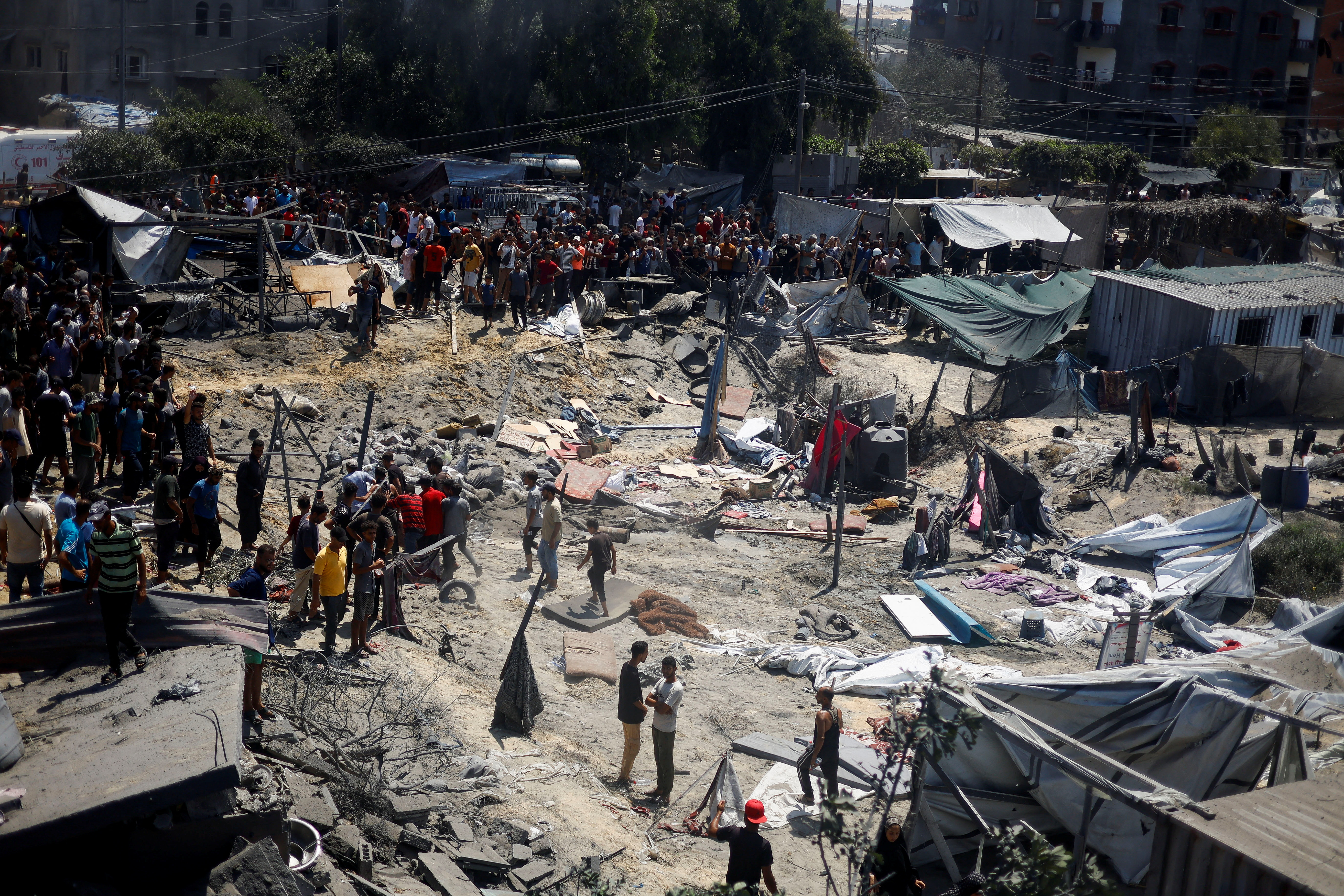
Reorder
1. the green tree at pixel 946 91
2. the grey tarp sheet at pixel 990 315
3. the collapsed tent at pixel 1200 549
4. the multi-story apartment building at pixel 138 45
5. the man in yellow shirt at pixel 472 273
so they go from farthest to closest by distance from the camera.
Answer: the green tree at pixel 946 91 < the multi-story apartment building at pixel 138 45 < the grey tarp sheet at pixel 990 315 < the man in yellow shirt at pixel 472 273 < the collapsed tent at pixel 1200 549

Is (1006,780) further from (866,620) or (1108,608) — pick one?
(1108,608)

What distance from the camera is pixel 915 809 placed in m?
7.39

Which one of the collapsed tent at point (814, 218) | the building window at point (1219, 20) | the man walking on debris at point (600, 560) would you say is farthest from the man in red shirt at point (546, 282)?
the building window at point (1219, 20)

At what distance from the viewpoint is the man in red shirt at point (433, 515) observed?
11789mm

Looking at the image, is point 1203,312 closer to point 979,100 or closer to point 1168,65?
point 979,100

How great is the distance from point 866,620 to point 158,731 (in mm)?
8446

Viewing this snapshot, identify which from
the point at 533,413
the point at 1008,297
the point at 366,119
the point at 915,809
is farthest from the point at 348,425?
the point at 366,119

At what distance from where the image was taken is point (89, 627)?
7.30 meters

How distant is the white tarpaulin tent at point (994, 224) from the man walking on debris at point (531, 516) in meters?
17.1

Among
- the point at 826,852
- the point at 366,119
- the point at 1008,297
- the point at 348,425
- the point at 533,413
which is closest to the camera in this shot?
the point at 826,852

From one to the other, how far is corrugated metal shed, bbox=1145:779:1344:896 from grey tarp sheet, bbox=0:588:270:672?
6.04 metres

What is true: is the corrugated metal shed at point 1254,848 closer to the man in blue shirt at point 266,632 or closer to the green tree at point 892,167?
the man in blue shirt at point 266,632

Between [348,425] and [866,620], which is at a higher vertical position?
[348,425]

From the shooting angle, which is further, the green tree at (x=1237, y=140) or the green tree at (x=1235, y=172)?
the green tree at (x=1237, y=140)
